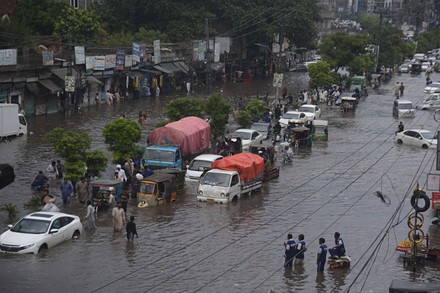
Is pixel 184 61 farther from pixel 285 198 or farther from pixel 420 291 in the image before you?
pixel 420 291

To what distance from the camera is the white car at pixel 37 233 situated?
25484 mm

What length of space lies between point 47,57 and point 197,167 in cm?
2324

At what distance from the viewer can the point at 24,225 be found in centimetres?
2633

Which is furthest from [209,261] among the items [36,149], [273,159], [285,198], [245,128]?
[245,128]

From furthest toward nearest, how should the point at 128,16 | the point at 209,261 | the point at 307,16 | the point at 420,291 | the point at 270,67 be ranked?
the point at 270,67, the point at 307,16, the point at 128,16, the point at 209,261, the point at 420,291

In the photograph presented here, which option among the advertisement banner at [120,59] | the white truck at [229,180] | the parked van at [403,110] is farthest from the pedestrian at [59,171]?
the parked van at [403,110]

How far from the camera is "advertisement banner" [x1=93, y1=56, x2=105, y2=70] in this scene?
6438cm

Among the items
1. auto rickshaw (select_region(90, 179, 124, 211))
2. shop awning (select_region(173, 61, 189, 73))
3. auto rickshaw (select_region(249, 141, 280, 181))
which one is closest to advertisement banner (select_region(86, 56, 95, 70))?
shop awning (select_region(173, 61, 189, 73))

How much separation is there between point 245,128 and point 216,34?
150 feet

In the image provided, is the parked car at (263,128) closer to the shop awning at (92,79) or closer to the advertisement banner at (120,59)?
the shop awning at (92,79)

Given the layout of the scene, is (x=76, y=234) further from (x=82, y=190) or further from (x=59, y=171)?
(x=59, y=171)

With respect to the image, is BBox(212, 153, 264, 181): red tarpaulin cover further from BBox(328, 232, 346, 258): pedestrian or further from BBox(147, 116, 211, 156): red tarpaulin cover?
BBox(328, 232, 346, 258): pedestrian

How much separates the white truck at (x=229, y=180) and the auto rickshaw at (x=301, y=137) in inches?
472

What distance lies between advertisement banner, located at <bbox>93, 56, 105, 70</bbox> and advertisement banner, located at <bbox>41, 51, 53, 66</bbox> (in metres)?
6.38
